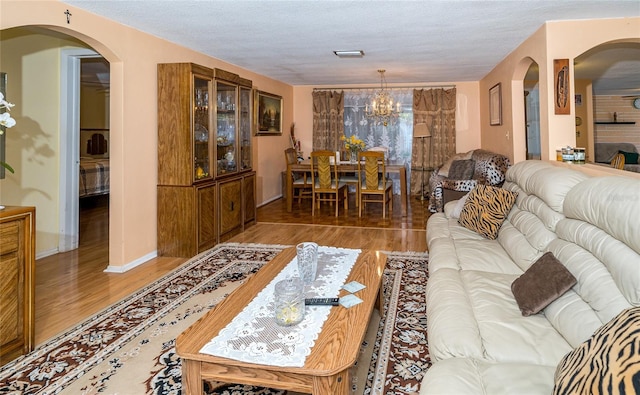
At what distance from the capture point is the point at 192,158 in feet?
13.3

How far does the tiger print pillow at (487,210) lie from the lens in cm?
315

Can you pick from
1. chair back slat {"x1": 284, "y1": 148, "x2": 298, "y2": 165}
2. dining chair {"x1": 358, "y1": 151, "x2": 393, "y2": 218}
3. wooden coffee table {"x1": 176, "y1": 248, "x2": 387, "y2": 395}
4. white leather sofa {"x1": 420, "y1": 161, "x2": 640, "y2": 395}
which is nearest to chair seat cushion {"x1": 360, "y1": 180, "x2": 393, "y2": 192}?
dining chair {"x1": 358, "y1": 151, "x2": 393, "y2": 218}

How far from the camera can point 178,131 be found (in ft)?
13.3

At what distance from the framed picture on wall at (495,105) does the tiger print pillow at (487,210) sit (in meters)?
2.94

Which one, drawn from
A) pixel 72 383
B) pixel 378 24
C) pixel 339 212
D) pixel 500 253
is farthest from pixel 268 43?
pixel 72 383

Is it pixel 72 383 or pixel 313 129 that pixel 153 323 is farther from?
pixel 313 129

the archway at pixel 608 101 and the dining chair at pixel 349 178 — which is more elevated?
the archway at pixel 608 101

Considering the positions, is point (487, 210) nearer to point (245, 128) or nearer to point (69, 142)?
point (245, 128)

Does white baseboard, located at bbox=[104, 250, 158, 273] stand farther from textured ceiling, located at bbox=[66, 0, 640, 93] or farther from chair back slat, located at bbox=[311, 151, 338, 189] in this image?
chair back slat, located at bbox=[311, 151, 338, 189]

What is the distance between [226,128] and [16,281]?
297cm

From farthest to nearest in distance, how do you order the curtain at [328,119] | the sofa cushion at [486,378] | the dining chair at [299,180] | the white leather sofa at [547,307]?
the curtain at [328,119] → the dining chair at [299,180] → the white leather sofa at [547,307] → the sofa cushion at [486,378]

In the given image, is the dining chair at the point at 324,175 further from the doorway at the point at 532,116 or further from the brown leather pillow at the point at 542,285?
the brown leather pillow at the point at 542,285

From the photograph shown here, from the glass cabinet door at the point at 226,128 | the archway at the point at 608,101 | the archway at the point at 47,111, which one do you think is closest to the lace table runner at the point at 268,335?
the archway at the point at 47,111

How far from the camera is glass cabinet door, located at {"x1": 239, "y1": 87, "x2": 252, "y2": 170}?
5152 millimetres
